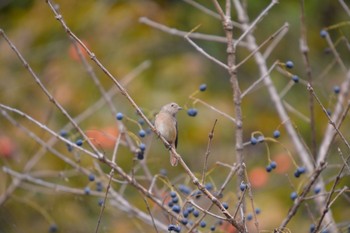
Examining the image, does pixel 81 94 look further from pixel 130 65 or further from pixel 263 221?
pixel 263 221

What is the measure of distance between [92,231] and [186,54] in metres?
2.40

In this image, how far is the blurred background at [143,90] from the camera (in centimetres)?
743

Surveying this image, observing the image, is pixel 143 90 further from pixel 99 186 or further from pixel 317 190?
pixel 317 190

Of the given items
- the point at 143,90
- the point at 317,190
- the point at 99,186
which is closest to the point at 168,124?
the point at 99,186

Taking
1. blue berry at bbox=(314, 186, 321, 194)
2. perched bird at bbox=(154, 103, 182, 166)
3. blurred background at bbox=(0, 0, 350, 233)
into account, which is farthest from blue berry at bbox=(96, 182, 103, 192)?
blurred background at bbox=(0, 0, 350, 233)

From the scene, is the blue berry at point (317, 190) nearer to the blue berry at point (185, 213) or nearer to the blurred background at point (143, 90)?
the blue berry at point (185, 213)

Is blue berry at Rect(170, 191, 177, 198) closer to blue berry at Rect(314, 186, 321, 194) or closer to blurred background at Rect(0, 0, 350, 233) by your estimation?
blue berry at Rect(314, 186, 321, 194)

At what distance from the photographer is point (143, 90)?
772 centimetres

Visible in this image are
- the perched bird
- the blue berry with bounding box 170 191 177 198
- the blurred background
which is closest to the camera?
the blue berry with bounding box 170 191 177 198

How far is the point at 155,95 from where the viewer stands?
773cm

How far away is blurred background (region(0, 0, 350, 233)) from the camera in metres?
7.43

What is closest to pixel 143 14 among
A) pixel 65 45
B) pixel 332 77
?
pixel 65 45

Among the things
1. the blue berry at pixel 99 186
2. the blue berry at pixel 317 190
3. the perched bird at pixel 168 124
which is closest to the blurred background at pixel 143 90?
the perched bird at pixel 168 124

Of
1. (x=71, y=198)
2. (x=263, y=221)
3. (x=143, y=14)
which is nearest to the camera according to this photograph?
(x=263, y=221)
